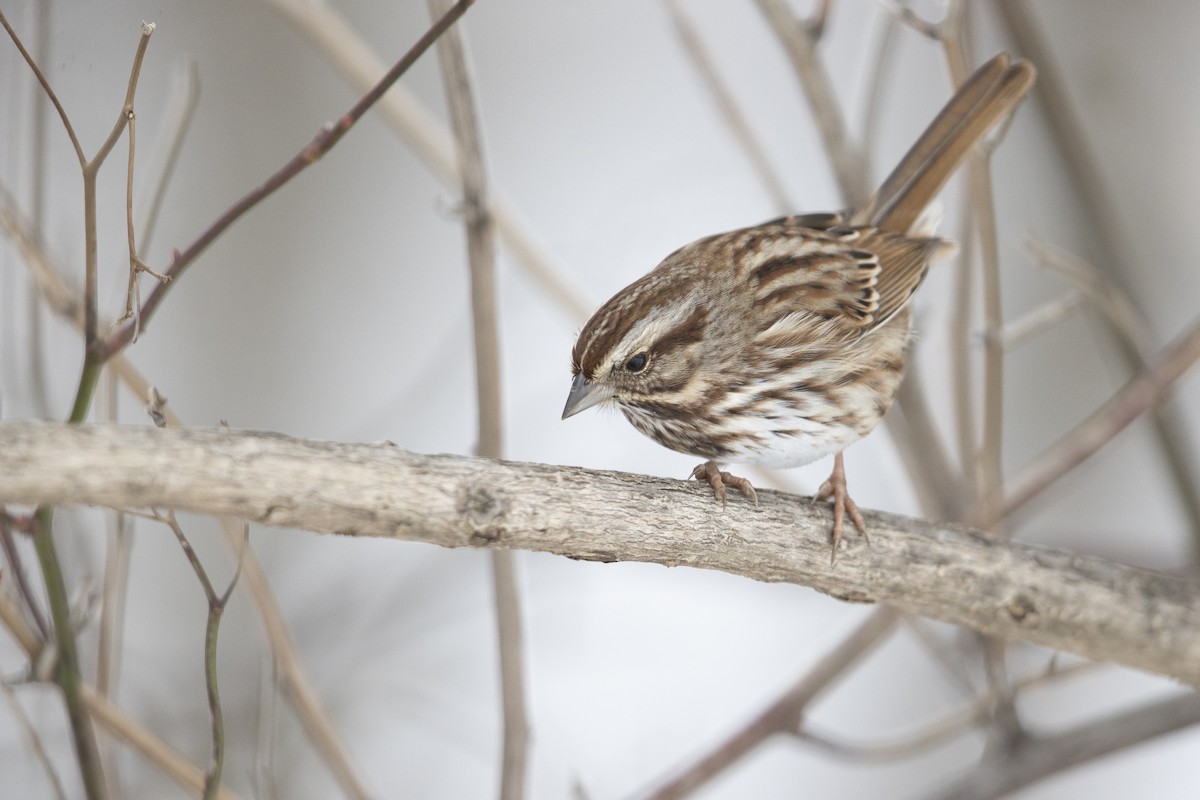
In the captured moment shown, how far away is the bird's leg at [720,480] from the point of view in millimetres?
1746

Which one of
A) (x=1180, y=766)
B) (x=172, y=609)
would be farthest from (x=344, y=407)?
(x=1180, y=766)

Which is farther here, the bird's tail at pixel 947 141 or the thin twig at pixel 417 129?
the bird's tail at pixel 947 141

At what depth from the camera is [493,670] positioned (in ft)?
12.2

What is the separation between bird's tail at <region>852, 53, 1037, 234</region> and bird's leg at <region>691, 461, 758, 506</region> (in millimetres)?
867

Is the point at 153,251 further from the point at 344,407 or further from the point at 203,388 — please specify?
the point at 344,407

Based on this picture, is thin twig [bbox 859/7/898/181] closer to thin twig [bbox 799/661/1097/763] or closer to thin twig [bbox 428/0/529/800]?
thin twig [bbox 428/0/529/800]

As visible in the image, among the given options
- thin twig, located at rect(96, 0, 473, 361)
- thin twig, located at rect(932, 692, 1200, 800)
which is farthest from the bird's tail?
thin twig, located at rect(96, 0, 473, 361)

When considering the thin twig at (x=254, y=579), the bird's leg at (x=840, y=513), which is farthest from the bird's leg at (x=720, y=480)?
the thin twig at (x=254, y=579)

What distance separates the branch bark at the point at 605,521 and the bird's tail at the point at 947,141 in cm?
94

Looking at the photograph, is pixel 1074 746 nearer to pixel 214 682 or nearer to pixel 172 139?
pixel 214 682

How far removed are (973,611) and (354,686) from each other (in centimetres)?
198

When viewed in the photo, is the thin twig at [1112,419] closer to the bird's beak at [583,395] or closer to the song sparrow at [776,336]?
the song sparrow at [776,336]

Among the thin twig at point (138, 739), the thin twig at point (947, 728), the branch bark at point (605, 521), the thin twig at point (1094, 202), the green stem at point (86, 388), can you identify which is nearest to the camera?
the branch bark at point (605, 521)

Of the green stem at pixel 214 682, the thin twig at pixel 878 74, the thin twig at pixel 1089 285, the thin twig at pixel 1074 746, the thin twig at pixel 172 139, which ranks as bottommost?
the green stem at pixel 214 682
